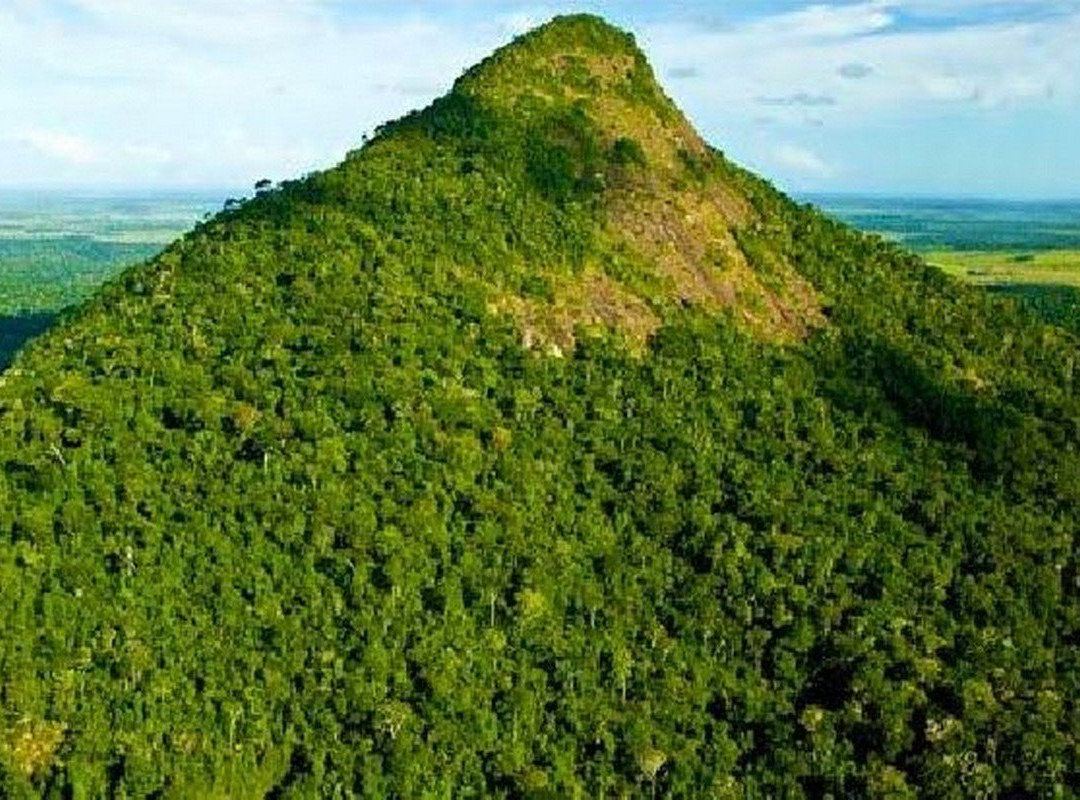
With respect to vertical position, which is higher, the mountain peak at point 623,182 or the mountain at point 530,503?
the mountain peak at point 623,182

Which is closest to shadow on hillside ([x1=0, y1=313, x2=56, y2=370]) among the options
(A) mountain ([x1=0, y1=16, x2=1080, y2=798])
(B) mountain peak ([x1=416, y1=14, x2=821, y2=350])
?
(A) mountain ([x1=0, y1=16, x2=1080, y2=798])

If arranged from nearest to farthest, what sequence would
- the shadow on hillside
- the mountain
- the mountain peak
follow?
the mountain, the mountain peak, the shadow on hillside

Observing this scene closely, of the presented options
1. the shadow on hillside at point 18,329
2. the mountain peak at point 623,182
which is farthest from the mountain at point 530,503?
the shadow on hillside at point 18,329

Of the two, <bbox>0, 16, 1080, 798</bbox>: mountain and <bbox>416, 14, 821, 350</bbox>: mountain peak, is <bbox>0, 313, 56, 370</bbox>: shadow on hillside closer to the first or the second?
<bbox>0, 16, 1080, 798</bbox>: mountain

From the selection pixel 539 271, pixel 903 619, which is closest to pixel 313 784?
pixel 903 619

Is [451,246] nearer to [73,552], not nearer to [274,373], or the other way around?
[274,373]

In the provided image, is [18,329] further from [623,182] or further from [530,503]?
[530,503]

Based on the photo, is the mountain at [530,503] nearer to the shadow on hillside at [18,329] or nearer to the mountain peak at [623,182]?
the mountain peak at [623,182]
